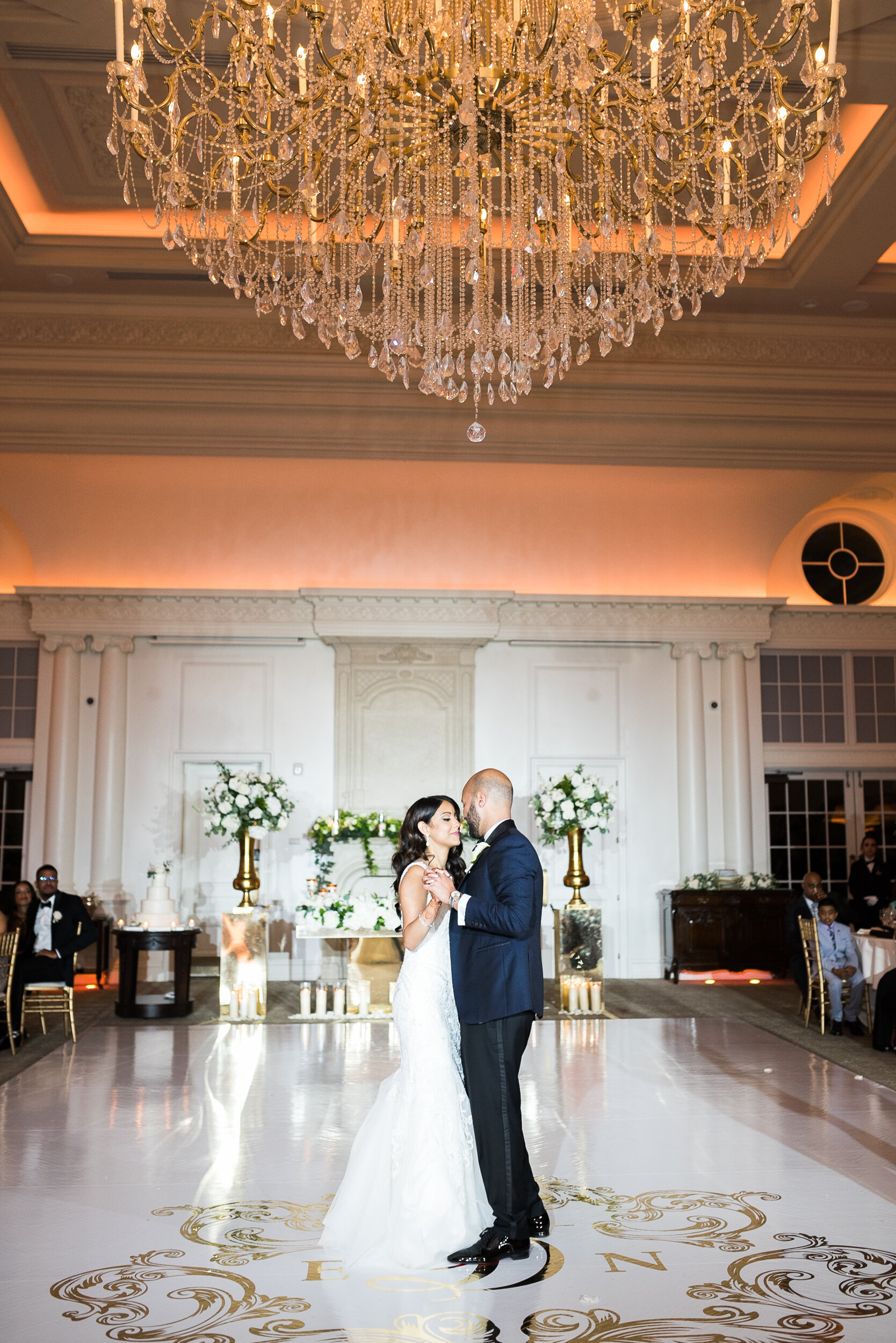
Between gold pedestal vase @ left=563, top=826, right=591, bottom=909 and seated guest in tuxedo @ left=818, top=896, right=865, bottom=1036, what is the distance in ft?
7.56

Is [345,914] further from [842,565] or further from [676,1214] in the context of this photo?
[842,565]

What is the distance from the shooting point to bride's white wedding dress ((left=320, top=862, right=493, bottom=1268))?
14.0ft

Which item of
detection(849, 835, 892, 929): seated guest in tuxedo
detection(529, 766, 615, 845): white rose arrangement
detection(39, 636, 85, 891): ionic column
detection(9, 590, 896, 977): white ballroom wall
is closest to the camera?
detection(529, 766, 615, 845): white rose arrangement

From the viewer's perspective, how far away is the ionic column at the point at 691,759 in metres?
13.9

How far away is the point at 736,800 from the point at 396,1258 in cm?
1048

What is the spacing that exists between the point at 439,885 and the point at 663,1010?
7441 mm

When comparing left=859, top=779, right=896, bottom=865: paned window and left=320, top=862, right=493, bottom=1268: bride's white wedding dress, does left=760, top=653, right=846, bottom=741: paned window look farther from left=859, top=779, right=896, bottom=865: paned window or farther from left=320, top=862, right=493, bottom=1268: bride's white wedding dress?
left=320, top=862, right=493, bottom=1268: bride's white wedding dress

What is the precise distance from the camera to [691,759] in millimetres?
14039

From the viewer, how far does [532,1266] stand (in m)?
4.24

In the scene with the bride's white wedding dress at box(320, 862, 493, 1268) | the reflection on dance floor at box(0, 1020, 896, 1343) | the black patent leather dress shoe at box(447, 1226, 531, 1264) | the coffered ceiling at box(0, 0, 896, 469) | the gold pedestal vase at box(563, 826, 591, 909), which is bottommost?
the reflection on dance floor at box(0, 1020, 896, 1343)

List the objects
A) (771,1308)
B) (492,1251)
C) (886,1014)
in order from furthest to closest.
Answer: (886,1014) < (492,1251) < (771,1308)

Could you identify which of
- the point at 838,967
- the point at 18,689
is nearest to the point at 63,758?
the point at 18,689

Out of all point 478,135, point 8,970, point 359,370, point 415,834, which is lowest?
point 8,970

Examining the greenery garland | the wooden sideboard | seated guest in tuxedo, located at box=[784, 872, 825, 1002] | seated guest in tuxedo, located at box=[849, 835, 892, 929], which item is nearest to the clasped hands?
seated guest in tuxedo, located at box=[784, 872, 825, 1002]
